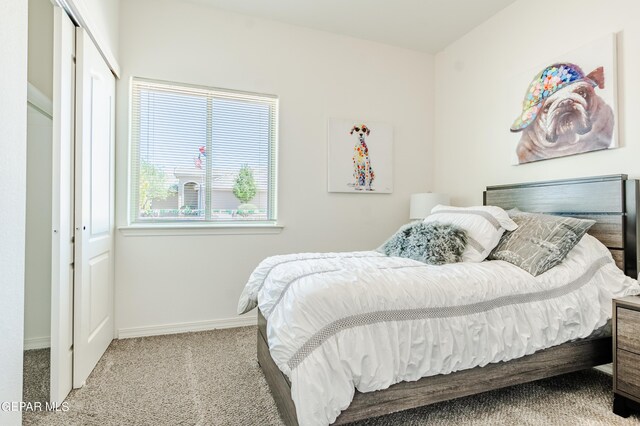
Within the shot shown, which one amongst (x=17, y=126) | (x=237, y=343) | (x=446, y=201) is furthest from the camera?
(x=446, y=201)

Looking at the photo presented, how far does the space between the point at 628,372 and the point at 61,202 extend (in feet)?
9.94

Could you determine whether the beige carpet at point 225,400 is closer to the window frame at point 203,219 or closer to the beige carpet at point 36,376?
the beige carpet at point 36,376

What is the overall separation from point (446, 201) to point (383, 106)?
1.22 m

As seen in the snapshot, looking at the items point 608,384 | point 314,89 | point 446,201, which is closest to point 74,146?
point 314,89

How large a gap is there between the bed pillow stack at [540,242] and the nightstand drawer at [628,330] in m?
0.37

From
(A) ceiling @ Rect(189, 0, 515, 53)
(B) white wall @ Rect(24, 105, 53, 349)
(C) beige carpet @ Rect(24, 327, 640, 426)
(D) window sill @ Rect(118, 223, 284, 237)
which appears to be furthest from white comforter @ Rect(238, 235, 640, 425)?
(A) ceiling @ Rect(189, 0, 515, 53)

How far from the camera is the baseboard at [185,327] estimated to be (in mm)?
2721

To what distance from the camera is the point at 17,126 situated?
1215 mm

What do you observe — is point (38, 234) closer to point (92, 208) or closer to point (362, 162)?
point (92, 208)

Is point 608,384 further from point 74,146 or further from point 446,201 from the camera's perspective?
point 74,146

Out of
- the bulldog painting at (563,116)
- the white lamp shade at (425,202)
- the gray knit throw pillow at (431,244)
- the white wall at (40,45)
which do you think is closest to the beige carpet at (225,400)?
the gray knit throw pillow at (431,244)

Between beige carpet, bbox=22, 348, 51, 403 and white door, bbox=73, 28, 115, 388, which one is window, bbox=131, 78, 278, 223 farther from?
beige carpet, bbox=22, 348, 51, 403

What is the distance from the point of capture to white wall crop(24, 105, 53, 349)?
2.38 metres

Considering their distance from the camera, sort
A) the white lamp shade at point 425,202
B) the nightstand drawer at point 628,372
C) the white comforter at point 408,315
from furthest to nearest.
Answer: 1. the white lamp shade at point 425,202
2. the nightstand drawer at point 628,372
3. the white comforter at point 408,315
